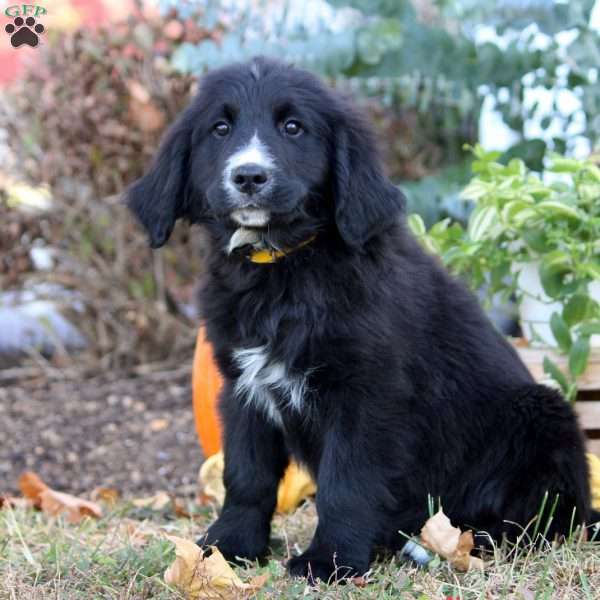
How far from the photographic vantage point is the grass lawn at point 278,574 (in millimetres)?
2422

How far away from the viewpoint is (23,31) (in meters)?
4.18

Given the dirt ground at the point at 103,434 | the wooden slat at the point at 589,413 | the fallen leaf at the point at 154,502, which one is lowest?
the dirt ground at the point at 103,434

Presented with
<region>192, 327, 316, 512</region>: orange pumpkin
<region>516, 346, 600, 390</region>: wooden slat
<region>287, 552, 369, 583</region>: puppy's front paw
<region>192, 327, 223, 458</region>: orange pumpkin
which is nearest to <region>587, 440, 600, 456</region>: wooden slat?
<region>516, 346, 600, 390</region>: wooden slat

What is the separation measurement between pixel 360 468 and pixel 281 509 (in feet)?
4.03

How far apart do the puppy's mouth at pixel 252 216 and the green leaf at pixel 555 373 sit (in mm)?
1327

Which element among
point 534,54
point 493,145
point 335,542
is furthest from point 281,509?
point 493,145

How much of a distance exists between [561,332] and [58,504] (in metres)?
2.00

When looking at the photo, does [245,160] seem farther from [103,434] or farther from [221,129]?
[103,434]

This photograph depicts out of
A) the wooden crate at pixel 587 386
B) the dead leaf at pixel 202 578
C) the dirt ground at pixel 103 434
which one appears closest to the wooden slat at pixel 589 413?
the wooden crate at pixel 587 386

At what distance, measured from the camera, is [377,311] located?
2682mm

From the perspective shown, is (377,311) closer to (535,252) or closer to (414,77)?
(535,252)

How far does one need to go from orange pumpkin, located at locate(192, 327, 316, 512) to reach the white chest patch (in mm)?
1000

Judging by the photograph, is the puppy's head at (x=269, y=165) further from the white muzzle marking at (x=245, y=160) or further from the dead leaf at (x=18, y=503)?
the dead leaf at (x=18, y=503)

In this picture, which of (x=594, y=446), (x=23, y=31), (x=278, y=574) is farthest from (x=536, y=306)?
(x=23, y=31)
